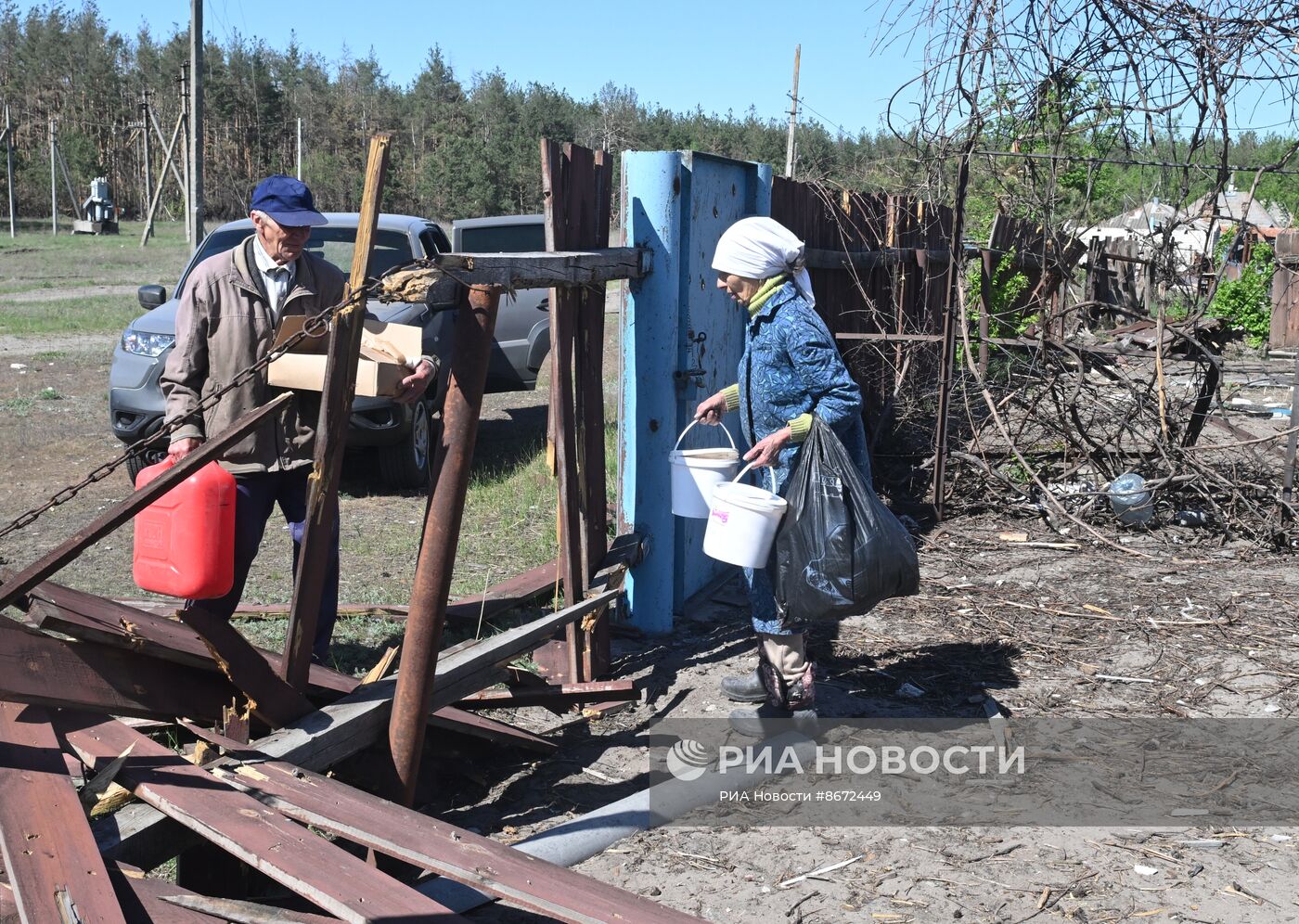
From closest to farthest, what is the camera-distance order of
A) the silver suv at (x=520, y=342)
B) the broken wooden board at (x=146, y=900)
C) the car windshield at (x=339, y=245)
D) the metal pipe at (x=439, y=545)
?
the broken wooden board at (x=146, y=900)
the metal pipe at (x=439, y=545)
the car windshield at (x=339, y=245)
the silver suv at (x=520, y=342)

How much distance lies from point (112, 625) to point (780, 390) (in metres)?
2.34

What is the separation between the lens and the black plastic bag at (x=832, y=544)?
386 cm

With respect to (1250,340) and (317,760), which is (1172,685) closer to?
(317,760)

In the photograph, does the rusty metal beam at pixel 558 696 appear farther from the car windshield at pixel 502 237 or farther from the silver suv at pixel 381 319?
the car windshield at pixel 502 237

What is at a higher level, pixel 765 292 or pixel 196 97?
pixel 196 97

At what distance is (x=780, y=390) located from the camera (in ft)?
13.4

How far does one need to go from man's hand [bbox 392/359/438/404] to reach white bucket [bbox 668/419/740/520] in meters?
1.06

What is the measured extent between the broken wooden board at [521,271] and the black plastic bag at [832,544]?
108 centimetres

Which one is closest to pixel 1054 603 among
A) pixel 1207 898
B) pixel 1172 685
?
pixel 1172 685

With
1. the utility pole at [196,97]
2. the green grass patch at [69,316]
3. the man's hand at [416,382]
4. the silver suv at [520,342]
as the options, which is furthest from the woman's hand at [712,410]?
the green grass patch at [69,316]

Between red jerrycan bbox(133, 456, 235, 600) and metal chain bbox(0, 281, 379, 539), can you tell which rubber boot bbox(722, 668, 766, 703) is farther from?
metal chain bbox(0, 281, 379, 539)

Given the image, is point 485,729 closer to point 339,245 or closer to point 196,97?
point 339,245

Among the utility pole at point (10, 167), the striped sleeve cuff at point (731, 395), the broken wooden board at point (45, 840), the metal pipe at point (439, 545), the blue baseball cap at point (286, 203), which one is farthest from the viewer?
the utility pole at point (10, 167)

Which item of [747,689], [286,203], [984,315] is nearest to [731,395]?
[747,689]
